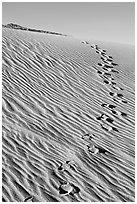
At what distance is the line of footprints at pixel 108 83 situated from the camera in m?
7.26

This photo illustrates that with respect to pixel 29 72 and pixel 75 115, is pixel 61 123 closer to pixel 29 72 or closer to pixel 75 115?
pixel 75 115

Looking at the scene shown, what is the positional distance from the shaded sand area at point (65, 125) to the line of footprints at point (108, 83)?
→ 0.02m

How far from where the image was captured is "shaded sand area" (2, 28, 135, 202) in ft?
16.8

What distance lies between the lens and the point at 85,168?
5.58 metres

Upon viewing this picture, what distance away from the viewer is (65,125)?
268 inches

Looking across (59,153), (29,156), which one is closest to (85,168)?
(59,153)

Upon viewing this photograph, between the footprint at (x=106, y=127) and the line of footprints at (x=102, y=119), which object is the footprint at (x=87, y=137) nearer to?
the line of footprints at (x=102, y=119)

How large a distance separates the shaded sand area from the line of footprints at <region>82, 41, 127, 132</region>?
0.02 metres

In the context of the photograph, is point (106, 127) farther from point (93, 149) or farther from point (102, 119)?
point (93, 149)

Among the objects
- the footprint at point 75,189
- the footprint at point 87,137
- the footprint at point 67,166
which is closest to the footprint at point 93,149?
the footprint at point 87,137

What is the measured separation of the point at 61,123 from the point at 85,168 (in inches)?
59.0

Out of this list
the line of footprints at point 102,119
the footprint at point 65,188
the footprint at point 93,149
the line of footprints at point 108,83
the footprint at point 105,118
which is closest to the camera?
the footprint at point 65,188

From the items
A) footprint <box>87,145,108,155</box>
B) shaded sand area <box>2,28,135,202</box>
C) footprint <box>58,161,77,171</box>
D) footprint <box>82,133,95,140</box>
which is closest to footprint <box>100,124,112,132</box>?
shaded sand area <box>2,28,135,202</box>

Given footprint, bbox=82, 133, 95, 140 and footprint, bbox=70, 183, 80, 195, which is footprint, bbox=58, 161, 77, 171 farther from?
footprint, bbox=82, 133, 95, 140
